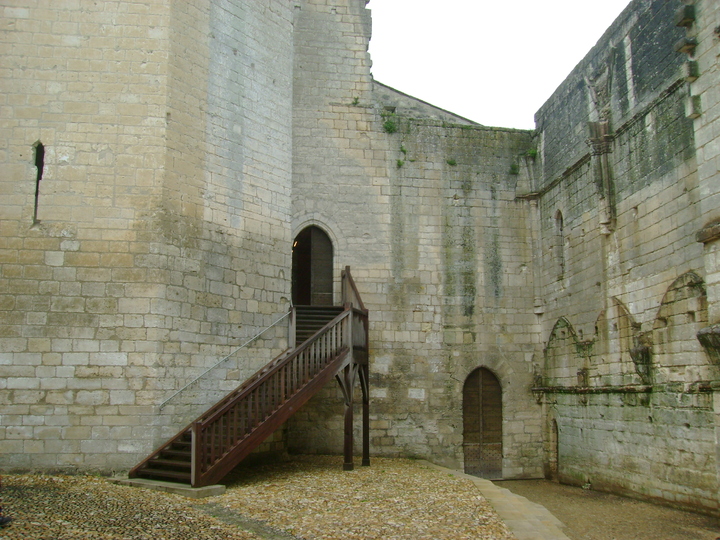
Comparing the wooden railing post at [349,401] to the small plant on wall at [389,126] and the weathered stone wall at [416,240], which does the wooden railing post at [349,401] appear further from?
the small plant on wall at [389,126]

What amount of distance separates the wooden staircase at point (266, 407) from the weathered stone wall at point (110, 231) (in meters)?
0.50

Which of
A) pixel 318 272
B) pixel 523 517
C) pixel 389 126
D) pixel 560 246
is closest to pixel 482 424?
pixel 560 246

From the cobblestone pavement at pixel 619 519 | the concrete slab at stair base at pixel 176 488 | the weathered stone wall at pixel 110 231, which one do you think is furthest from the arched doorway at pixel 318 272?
the concrete slab at stair base at pixel 176 488

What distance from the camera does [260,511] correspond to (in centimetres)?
747

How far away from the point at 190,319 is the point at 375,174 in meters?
5.93

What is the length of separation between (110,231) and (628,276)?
822 cm

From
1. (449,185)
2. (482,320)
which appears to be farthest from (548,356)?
(449,185)

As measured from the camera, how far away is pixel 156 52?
400 inches

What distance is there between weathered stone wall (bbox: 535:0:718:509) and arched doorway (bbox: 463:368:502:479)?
1.05m

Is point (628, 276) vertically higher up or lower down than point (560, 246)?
lower down

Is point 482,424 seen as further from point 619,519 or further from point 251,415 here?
point 251,415

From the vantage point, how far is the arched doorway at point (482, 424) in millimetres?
13969

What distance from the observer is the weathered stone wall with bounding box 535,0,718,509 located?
31.1 ft

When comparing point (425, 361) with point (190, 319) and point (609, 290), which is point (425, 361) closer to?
point (609, 290)
